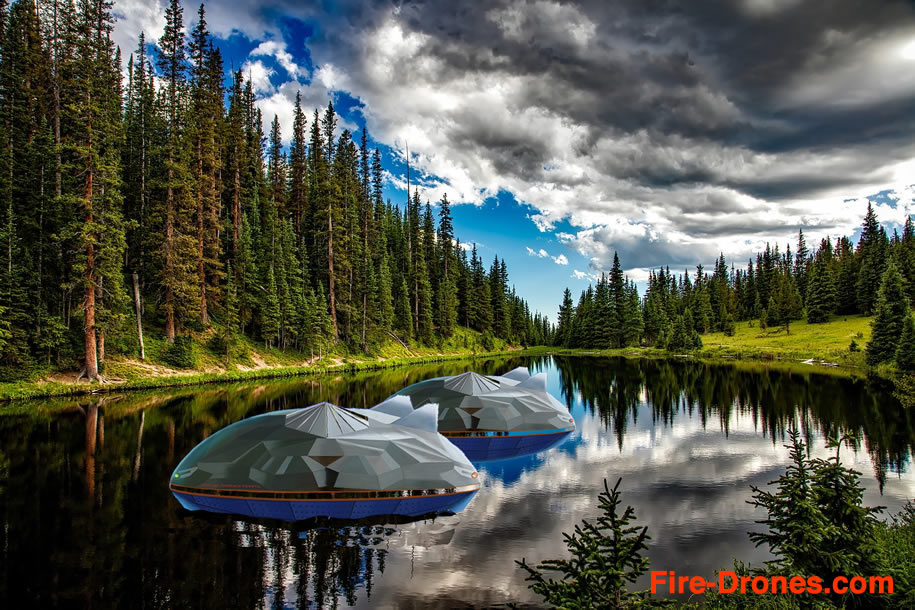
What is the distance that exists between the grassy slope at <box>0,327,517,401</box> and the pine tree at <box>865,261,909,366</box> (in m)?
52.8

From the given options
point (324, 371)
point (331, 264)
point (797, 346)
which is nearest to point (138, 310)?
point (324, 371)

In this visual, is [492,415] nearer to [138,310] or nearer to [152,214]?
[138,310]

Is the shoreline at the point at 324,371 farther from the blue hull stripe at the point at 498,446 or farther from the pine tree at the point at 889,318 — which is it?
the blue hull stripe at the point at 498,446

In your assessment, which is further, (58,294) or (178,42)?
(178,42)

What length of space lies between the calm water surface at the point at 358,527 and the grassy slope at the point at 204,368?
13.6 feet

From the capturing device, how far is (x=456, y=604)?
7301 mm

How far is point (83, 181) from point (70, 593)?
110 ft

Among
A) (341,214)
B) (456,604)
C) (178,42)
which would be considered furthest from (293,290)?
(456,604)

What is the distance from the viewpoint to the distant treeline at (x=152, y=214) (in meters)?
29.2

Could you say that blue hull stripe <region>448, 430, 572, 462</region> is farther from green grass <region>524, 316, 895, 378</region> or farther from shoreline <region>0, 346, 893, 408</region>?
green grass <region>524, 316, 895, 378</region>

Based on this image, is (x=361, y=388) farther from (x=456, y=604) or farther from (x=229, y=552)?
(x=456, y=604)

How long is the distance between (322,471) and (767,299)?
115 meters

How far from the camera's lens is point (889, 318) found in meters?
40.6

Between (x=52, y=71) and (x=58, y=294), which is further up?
(x=52, y=71)
